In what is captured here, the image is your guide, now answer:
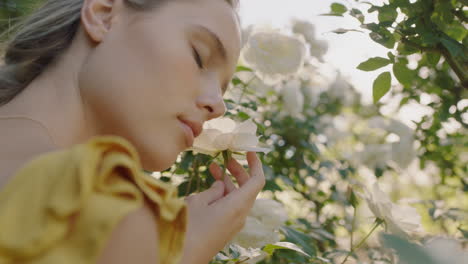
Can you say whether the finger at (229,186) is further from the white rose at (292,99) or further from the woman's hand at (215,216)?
the white rose at (292,99)

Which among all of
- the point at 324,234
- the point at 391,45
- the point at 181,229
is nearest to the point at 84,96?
the point at 181,229

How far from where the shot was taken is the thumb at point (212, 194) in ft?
2.35

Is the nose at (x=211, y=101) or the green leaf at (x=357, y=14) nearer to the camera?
the nose at (x=211, y=101)

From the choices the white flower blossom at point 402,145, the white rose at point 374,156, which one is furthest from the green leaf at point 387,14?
the white rose at point 374,156

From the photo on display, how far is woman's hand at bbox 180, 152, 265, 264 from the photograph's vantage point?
624mm

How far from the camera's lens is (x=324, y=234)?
160 cm

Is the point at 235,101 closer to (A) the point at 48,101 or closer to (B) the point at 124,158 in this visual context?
(A) the point at 48,101

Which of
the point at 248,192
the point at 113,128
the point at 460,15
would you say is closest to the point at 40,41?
the point at 113,128

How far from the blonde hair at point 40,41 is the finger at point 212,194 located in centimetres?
36

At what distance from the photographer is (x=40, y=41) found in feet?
3.11

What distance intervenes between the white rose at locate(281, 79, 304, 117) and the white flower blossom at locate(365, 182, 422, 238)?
45.5 inches

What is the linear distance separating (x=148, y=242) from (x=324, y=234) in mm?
1195

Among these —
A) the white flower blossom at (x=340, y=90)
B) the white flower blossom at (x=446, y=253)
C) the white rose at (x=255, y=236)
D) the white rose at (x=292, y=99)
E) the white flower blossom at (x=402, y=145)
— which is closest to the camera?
the white flower blossom at (x=446, y=253)

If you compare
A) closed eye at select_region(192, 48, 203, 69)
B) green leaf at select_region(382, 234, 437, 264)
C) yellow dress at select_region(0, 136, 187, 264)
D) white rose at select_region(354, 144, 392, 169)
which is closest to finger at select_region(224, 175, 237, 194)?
closed eye at select_region(192, 48, 203, 69)
